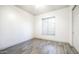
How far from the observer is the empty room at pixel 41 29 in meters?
2.51

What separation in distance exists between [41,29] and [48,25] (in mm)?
722

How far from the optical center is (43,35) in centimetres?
487

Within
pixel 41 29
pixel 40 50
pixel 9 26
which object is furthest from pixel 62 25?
pixel 9 26

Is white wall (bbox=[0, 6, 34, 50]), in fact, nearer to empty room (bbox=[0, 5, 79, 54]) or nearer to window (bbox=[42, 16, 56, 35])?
empty room (bbox=[0, 5, 79, 54])

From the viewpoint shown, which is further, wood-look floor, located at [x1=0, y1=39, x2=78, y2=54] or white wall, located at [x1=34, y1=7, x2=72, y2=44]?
white wall, located at [x1=34, y1=7, x2=72, y2=44]

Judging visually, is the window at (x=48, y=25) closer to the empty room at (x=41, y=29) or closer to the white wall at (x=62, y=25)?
the empty room at (x=41, y=29)

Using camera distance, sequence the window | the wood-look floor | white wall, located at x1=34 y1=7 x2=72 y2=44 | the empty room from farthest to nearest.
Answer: the window → white wall, located at x1=34 y1=7 x2=72 y2=44 → the empty room → the wood-look floor

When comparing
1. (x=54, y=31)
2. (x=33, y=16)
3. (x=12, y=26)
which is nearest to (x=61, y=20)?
(x=54, y=31)

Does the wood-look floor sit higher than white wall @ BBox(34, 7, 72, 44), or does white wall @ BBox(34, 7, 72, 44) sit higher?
white wall @ BBox(34, 7, 72, 44)

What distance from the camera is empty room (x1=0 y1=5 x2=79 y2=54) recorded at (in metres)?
2.51

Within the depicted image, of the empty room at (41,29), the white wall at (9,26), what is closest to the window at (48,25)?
the empty room at (41,29)

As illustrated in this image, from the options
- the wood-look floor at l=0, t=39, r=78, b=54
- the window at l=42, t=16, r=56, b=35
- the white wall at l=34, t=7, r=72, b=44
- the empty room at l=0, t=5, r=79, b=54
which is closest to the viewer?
the wood-look floor at l=0, t=39, r=78, b=54

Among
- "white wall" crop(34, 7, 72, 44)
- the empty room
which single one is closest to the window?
the empty room
